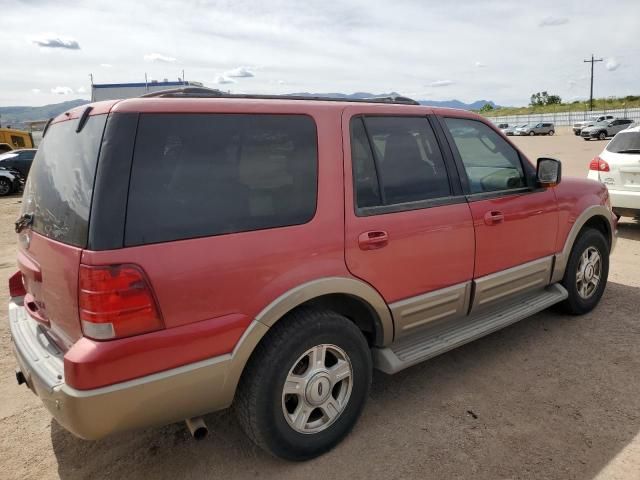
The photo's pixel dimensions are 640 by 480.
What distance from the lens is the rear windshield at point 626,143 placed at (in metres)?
6.98

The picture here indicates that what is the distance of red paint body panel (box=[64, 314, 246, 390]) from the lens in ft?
6.36

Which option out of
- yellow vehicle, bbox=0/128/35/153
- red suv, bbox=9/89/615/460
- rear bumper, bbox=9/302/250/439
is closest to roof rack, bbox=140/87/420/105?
red suv, bbox=9/89/615/460

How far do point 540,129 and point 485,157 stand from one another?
Result: 49.5m

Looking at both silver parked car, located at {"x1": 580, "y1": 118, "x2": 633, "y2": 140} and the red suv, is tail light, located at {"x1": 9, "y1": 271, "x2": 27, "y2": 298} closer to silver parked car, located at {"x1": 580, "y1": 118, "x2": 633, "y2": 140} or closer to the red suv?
the red suv

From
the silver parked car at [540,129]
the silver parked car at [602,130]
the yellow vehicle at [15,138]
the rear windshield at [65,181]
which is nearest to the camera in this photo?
the rear windshield at [65,181]

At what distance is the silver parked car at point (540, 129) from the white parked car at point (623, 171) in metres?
44.5

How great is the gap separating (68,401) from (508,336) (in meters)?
3.37

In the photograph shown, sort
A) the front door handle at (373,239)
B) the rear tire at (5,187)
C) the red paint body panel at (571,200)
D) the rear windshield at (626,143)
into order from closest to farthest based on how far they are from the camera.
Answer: the front door handle at (373,239), the red paint body panel at (571,200), the rear windshield at (626,143), the rear tire at (5,187)

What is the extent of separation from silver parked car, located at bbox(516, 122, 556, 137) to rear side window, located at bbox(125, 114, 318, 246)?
5081cm

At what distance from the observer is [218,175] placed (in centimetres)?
222

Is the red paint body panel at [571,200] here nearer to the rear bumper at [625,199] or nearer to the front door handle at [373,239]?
the front door handle at [373,239]

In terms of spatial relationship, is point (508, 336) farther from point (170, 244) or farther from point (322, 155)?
point (170, 244)

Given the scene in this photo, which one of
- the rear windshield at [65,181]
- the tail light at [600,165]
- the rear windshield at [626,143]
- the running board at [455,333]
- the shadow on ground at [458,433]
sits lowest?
the shadow on ground at [458,433]

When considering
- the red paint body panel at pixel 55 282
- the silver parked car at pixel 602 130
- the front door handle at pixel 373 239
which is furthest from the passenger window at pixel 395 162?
the silver parked car at pixel 602 130
